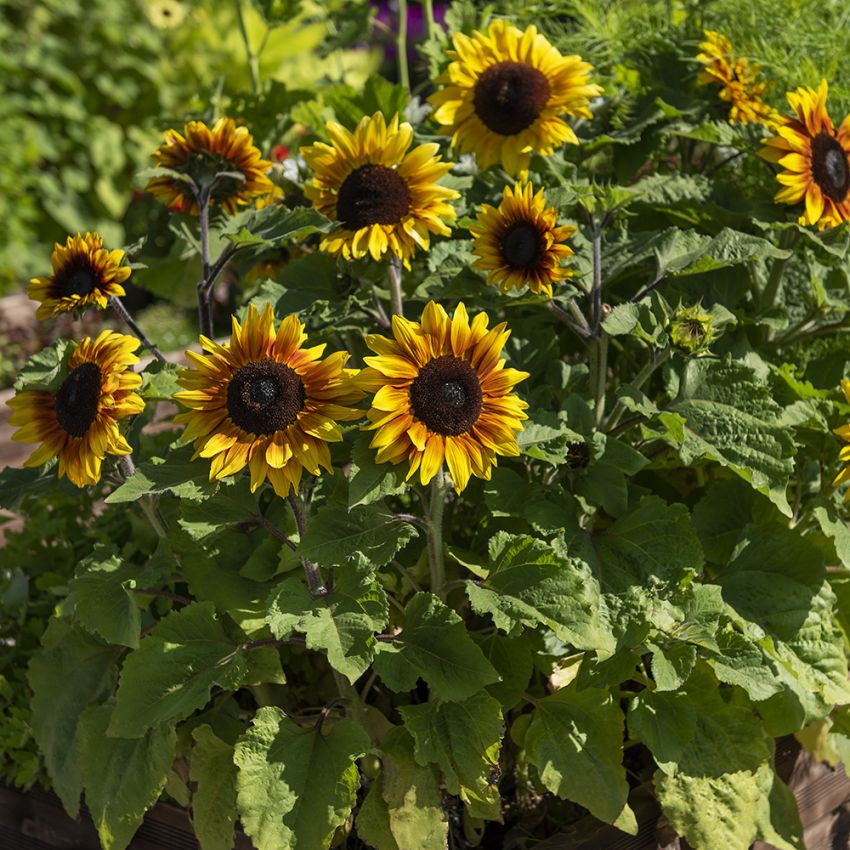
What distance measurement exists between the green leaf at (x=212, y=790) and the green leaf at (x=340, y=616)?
0.24m

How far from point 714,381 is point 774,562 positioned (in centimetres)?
25

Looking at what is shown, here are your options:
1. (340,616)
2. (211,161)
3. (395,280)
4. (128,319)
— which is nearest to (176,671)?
(340,616)

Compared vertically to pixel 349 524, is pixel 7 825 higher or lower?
lower

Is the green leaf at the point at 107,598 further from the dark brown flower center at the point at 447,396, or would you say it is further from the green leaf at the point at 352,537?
the dark brown flower center at the point at 447,396

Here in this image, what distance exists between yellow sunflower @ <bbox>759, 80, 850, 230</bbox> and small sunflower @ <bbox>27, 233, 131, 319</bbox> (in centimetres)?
84

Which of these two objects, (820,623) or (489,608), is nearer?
(489,608)

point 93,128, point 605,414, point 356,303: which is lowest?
point 93,128

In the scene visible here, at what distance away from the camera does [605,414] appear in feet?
4.85

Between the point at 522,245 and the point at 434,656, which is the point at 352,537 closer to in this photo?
the point at 434,656

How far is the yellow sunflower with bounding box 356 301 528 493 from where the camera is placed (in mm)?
986

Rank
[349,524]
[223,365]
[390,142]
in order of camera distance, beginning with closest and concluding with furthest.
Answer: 1. [223,365]
2. [349,524]
3. [390,142]

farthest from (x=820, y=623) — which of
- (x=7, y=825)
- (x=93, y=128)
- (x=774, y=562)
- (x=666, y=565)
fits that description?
(x=93, y=128)

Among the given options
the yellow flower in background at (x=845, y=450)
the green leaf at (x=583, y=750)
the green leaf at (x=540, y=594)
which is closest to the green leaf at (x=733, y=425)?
the yellow flower in background at (x=845, y=450)

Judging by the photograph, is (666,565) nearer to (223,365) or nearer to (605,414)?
(605,414)
